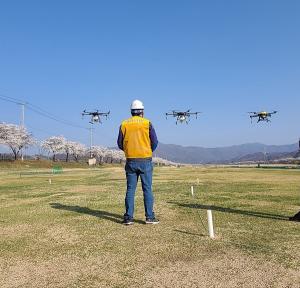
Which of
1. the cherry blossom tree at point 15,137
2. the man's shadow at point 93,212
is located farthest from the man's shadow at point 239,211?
the cherry blossom tree at point 15,137

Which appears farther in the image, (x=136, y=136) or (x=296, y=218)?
(x=136, y=136)

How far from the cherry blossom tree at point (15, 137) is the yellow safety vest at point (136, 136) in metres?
130

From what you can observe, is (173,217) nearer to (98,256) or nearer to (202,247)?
(202,247)

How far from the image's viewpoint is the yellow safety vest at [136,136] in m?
10.1

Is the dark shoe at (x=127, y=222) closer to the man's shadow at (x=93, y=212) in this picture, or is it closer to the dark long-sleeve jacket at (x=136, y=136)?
the man's shadow at (x=93, y=212)

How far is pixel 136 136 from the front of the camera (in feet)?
33.2

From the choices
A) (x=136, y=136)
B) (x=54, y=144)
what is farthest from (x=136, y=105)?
(x=54, y=144)

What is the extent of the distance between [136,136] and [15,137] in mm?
135753

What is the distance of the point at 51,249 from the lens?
7.46m

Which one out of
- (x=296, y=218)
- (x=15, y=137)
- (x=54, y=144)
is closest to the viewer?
(x=296, y=218)

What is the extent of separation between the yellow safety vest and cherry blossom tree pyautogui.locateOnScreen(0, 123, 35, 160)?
129721mm

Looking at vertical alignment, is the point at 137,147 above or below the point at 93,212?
above

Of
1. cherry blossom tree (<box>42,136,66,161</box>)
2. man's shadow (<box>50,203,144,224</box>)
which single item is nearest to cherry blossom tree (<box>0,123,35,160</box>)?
cherry blossom tree (<box>42,136,66,161</box>)

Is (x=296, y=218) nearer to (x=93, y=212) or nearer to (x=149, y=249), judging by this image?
(x=149, y=249)
